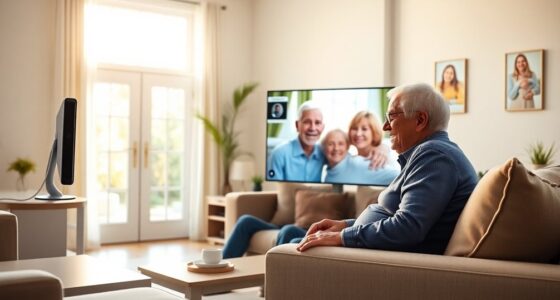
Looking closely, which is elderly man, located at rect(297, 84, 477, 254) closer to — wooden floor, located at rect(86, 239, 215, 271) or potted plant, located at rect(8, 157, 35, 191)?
wooden floor, located at rect(86, 239, 215, 271)

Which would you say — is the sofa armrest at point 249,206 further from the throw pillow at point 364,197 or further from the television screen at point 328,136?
the throw pillow at point 364,197

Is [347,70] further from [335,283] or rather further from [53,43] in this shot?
[335,283]

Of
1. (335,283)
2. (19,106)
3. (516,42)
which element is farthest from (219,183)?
(335,283)

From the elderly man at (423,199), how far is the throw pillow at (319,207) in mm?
2619

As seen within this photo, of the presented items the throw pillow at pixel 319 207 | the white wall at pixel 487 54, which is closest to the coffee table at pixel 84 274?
the throw pillow at pixel 319 207

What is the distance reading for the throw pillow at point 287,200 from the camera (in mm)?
5379

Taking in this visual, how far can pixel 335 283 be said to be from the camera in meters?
2.10

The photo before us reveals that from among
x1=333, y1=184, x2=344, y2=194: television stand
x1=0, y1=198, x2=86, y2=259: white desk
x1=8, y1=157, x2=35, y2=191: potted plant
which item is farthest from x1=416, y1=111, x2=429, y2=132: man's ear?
x1=8, y1=157, x2=35, y2=191: potted plant

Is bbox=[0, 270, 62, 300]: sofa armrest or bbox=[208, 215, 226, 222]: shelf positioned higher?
bbox=[0, 270, 62, 300]: sofa armrest

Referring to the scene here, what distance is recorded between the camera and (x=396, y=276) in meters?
1.98

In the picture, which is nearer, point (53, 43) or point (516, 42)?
point (516, 42)

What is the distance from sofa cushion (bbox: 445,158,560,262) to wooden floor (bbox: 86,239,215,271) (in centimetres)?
420

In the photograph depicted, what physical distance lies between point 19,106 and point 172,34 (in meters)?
1.96

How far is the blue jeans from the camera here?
4.75 meters
